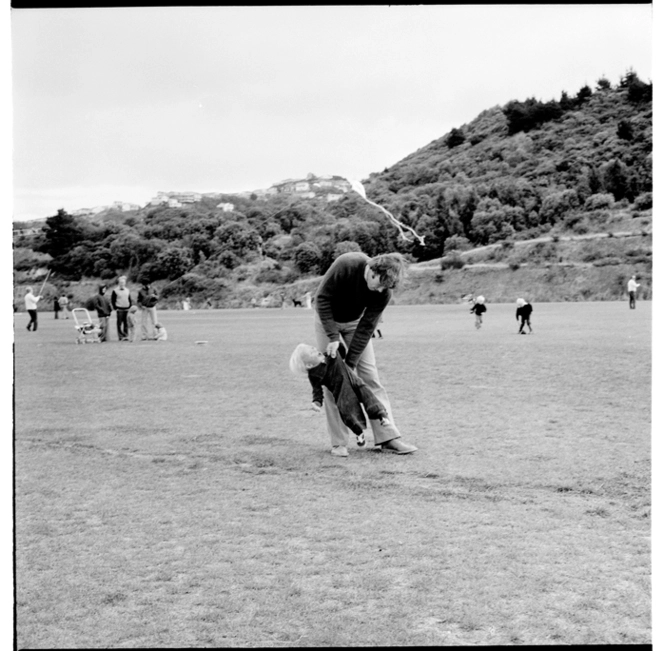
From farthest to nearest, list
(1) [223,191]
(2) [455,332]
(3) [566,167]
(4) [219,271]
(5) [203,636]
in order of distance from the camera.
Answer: (1) [223,191]
(3) [566,167]
(4) [219,271]
(2) [455,332]
(5) [203,636]

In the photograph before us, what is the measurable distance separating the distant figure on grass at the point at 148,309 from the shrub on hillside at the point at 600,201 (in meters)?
53.0

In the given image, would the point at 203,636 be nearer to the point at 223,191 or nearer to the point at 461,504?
the point at 461,504

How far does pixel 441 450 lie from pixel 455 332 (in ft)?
48.4

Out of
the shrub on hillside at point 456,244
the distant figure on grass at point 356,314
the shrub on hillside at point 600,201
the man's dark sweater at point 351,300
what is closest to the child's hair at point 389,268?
the distant figure on grass at point 356,314

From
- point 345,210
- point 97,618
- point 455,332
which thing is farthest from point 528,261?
point 97,618

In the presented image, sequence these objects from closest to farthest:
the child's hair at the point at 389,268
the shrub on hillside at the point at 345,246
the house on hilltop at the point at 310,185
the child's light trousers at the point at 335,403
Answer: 1. the child's hair at the point at 389,268
2. the child's light trousers at the point at 335,403
3. the shrub on hillside at the point at 345,246
4. the house on hilltop at the point at 310,185

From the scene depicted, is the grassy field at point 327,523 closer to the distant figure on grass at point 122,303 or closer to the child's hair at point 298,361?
the child's hair at point 298,361

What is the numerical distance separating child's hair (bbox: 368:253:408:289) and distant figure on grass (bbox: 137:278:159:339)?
46.5ft

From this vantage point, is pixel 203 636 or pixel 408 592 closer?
pixel 203 636

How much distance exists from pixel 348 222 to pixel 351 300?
192 feet

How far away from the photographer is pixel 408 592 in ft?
11.3

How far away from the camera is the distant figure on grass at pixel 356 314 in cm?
572

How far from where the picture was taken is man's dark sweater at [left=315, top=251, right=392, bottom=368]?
5.94m

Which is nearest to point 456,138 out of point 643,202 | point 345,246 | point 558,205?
point 558,205
